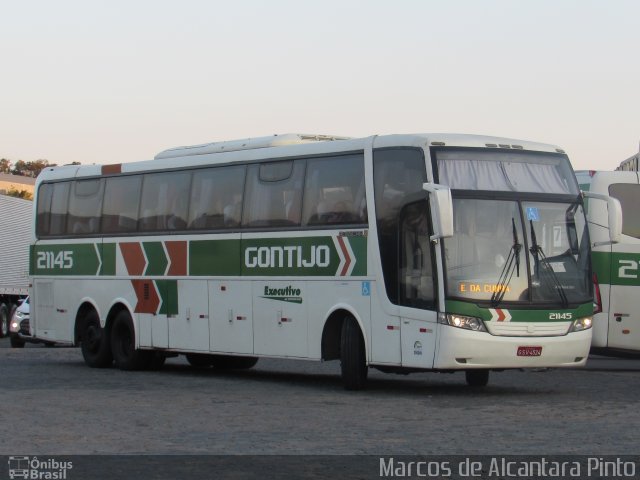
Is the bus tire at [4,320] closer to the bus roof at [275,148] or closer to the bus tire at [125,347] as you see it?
the bus roof at [275,148]

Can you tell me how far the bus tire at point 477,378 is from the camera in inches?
781

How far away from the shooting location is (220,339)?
21.5 metres

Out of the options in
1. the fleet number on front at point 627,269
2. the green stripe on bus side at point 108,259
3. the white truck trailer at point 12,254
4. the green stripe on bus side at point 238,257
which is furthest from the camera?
the white truck trailer at point 12,254

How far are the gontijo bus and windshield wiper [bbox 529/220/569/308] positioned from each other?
1.0 inches

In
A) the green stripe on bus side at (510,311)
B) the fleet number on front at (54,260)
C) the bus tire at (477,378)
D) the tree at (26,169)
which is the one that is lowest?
the bus tire at (477,378)


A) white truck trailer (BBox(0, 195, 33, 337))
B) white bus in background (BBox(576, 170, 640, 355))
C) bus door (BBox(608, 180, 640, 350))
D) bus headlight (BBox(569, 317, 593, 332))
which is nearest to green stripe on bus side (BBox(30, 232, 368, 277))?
bus headlight (BBox(569, 317, 593, 332))

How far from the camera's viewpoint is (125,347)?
24.0m

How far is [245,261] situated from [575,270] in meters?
5.26

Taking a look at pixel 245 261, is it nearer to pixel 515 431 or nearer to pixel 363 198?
pixel 363 198

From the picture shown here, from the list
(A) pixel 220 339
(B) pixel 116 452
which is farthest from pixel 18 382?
(B) pixel 116 452

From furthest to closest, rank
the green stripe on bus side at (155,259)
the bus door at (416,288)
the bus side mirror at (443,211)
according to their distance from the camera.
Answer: the green stripe on bus side at (155,259)
the bus door at (416,288)
the bus side mirror at (443,211)

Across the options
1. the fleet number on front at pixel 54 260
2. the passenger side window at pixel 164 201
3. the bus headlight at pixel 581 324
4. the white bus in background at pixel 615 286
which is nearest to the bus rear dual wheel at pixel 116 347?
the fleet number on front at pixel 54 260

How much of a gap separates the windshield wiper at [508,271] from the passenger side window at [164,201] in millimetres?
6618

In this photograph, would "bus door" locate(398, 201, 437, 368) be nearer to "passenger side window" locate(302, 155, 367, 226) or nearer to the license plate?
"passenger side window" locate(302, 155, 367, 226)
